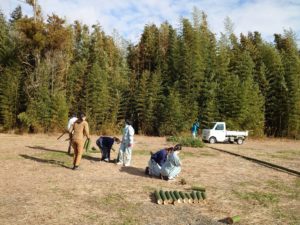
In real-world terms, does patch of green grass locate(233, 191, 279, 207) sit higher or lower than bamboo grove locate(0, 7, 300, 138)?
lower

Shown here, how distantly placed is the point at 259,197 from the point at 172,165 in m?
2.12

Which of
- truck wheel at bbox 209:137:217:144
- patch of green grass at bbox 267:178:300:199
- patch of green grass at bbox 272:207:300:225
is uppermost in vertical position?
truck wheel at bbox 209:137:217:144

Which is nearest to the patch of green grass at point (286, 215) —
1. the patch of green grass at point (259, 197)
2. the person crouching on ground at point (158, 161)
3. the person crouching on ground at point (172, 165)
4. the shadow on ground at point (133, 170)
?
the patch of green grass at point (259, 197)

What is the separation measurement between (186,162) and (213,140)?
333 inches

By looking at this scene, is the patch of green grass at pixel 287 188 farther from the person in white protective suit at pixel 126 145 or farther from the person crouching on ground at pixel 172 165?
the person in white protective suit at pixel 126 145

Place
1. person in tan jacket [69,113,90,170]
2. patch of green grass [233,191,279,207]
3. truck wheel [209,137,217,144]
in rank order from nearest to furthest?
patch of green grass [233,191,279,207] → person in tan jacket [69,113,90,170] → truck wheel [209,137,217,144]

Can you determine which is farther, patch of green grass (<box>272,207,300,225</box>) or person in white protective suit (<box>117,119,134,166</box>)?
person in white protective suit (<box>117,119,134,166</box>)

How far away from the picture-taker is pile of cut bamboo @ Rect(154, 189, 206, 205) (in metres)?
6.53

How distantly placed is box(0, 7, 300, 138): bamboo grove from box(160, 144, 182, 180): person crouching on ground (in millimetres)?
14137

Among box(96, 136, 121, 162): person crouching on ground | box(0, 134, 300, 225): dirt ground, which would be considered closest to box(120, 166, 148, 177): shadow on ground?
box(0, 134, 300, 225): dirt ground

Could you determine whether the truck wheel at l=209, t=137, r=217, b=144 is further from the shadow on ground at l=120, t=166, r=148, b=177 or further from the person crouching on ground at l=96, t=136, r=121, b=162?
the shadow on ground at l=120, t=166, r=148, b=177

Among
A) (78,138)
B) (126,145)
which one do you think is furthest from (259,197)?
(78,138)

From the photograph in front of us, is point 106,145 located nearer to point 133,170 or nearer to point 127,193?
point 133,170

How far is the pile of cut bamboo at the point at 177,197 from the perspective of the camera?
6.53 m
